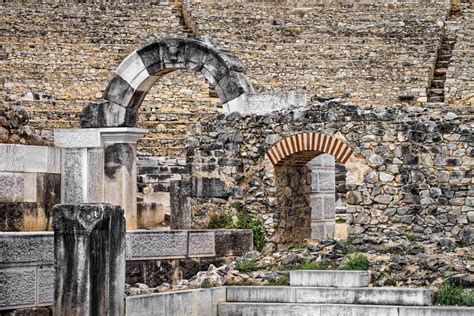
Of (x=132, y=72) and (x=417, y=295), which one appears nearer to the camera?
(x=417, y=295)

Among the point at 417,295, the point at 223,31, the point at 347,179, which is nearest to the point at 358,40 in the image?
the point at 223,31

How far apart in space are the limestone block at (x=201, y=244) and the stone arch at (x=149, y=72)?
2862 mm

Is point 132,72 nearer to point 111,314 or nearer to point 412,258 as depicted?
point 412,258

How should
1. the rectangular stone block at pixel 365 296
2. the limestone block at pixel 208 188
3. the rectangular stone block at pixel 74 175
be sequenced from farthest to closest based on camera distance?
the limestone block at pixel 208 188 < the rectangular stone block at pixel 74 175 < the rectangular stone block at pixel 365 296

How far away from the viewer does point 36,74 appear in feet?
118

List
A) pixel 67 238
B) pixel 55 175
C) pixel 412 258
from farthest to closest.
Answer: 1. pixel 55 175
2. pixel 412 258
3. pixel 67 238

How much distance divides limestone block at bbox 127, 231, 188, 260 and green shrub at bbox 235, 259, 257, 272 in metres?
0.72

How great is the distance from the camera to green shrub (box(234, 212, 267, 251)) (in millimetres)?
20812

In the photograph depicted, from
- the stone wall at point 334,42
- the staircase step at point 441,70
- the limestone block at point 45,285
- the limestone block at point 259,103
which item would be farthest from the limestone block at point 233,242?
the staircase step at point 441,70

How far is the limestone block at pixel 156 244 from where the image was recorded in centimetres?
1717

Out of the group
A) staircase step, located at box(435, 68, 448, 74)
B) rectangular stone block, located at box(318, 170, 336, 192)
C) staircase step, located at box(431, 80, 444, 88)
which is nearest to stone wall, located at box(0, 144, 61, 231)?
rectangular stone block, located at box(318, 170, 336, 192)

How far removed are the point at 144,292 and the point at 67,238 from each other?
214 cm

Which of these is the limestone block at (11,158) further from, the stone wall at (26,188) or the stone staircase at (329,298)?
the stone staircase at (329,298)

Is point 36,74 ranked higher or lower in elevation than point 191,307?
higher
